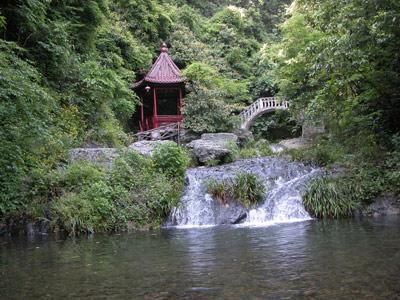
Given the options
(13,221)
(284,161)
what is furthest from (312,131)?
(13,221)

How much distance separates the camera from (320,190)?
42.6ft

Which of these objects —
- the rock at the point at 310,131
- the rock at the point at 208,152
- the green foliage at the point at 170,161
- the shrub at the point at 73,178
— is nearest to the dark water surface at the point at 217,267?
the shrub at the point at 73,178

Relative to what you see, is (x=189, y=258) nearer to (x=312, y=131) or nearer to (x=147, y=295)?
(x=147, y=295)

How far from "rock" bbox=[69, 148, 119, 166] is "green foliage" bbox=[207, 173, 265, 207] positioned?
11.0 ft

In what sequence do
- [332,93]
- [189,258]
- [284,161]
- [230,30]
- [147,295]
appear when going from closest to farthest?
[147,295], [189,258], [332,93], [284,161], [230,30]

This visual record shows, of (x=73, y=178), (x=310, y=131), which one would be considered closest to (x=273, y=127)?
(x=310, y=131)

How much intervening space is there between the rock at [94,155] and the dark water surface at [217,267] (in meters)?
4.95

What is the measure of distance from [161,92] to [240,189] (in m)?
16.6

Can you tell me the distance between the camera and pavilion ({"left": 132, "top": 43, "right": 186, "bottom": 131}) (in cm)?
2709

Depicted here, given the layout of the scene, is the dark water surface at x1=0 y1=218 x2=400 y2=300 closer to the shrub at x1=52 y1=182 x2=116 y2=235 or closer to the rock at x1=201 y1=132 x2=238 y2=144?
the shrub at x1=52 y1=182 x2=116 y2=235

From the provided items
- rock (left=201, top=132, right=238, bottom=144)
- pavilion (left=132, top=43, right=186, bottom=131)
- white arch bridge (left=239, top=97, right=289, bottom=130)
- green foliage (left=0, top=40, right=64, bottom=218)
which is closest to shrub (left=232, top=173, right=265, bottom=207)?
green foliage (left=0, top=40, right=64, bottom=218)

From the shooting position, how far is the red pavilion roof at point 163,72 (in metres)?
26.9

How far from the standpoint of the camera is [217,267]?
5.75m

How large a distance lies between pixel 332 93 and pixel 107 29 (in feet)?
45.9
